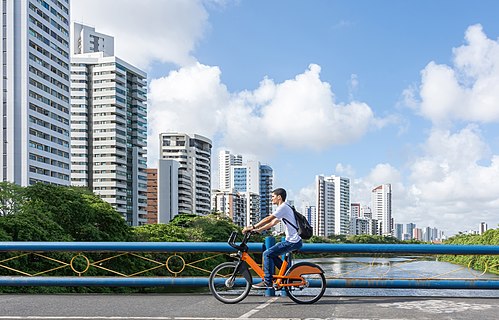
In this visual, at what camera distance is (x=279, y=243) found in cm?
969

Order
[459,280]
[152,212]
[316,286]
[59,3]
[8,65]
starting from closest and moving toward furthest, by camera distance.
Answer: [316,286], [459,280], [8,65], [59,3], [152,212]

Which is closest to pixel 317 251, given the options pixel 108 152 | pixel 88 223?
pixel 88 223

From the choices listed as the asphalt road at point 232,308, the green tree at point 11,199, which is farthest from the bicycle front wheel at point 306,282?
the green tree at point 11,199

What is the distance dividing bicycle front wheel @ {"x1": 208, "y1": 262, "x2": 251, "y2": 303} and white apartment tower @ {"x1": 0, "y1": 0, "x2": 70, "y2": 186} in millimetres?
87060

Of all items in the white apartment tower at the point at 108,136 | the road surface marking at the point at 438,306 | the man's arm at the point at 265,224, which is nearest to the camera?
the road surface marking at the point at 438,306

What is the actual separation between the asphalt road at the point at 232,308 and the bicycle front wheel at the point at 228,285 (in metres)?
0.15

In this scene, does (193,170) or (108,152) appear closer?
(108,152)

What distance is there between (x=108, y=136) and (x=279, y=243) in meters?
120

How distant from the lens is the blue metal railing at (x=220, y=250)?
34.8 feet

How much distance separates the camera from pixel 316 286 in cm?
1009

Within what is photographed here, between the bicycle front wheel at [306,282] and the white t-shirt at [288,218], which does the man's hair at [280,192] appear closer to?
the white t-shirt at [288,218]

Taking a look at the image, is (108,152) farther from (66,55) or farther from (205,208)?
(205,208)

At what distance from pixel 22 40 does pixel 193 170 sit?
7154cm

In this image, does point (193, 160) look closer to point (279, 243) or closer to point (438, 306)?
point (279, 243)
